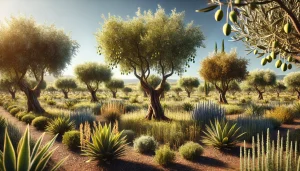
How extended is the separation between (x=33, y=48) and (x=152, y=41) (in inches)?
452

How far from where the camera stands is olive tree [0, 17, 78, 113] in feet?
59.2

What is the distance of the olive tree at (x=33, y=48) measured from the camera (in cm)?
1805

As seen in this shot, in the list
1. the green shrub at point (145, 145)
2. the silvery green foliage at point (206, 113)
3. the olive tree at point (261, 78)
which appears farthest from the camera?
the olive tree at point (261, 78)

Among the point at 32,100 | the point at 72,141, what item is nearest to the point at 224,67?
the point at 72,141

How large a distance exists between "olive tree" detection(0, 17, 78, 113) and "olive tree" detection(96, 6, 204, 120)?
242 inches

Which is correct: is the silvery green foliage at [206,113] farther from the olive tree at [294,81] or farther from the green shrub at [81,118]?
the olive tree at [294,81]

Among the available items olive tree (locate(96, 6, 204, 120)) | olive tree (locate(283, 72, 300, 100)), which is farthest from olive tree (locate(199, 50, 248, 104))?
olive tree (locate(283, 72, 300, 100))

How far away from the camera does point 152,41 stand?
47.2 ft

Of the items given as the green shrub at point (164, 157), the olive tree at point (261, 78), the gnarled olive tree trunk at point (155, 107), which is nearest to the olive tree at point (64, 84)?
the olive tree at point (261, 78)

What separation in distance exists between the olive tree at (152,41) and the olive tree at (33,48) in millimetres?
6156


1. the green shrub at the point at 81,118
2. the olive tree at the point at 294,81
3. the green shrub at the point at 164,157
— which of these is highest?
the olive tree at the point at 294,81

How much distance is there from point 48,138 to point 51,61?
10.7 meters

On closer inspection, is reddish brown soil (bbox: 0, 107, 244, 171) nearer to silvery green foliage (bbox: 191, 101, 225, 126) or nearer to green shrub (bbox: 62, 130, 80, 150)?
green shrub (bbox: 62, 130, 80, 150)

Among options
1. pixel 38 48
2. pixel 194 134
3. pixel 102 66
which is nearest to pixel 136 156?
pixel 194 134
